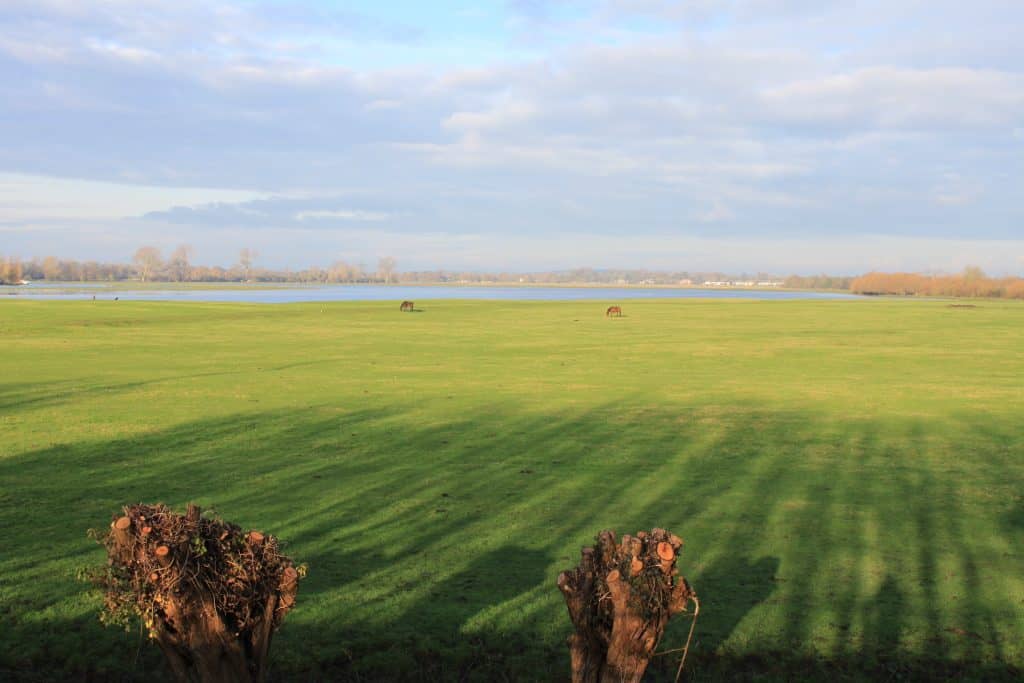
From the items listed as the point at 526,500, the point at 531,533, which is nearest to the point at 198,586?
the point at 531,533

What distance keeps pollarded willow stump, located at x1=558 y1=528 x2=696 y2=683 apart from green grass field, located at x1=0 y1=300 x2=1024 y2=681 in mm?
1464

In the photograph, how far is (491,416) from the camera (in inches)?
776

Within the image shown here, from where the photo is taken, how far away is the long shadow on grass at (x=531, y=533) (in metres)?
7.66

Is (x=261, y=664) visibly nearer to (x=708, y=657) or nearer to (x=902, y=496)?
(x=708, y=657)

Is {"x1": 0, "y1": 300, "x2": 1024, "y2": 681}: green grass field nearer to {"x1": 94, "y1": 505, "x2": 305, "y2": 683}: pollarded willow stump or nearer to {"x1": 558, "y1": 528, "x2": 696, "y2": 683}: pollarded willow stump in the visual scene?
{"x1": 558, "y1": 528, "x2": 696, "y2": 683}: pollarded willow stump

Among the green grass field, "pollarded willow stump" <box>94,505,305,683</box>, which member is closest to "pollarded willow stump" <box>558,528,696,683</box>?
the green grass field

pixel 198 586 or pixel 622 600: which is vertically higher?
pixel 198 586

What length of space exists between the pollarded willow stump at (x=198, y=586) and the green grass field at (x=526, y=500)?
1.76 m


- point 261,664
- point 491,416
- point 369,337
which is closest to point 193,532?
point 261,664

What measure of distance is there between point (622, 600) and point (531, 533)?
5194 millimetres

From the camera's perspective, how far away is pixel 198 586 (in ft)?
17.9

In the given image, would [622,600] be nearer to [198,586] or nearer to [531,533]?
[198,586]

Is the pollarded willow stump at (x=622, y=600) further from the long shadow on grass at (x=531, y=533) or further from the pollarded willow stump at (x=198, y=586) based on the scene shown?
the pollarded willow stump at (x=198, y=586)

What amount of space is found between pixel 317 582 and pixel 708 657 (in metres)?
4.10
